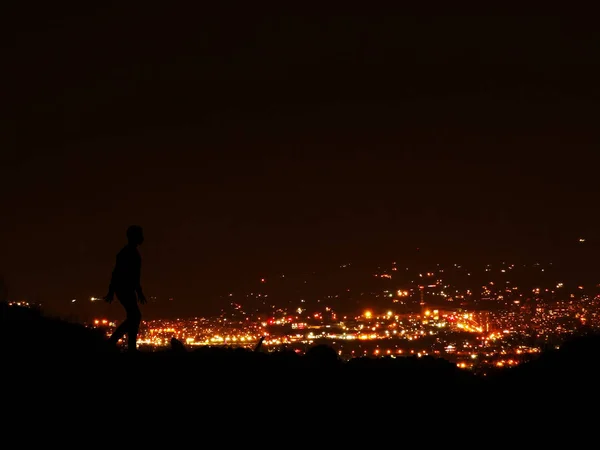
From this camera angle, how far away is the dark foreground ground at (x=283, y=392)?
11.8 meters

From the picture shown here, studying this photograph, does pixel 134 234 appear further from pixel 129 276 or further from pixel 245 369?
pixel 245 369

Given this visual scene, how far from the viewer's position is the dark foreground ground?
11789 millimetres

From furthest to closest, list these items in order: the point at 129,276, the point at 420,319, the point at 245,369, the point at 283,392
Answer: the point at 420,319 → the point at 129,276 → the point at 245,369 → the point at 283,392

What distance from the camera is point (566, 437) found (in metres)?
11.9

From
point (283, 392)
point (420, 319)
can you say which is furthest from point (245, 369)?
point (420, 319)

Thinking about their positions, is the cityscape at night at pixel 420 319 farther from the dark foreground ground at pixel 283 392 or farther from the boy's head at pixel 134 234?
the boy's head at pixel 134 234

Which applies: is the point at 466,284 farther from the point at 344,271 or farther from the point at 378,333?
the point at 378,333

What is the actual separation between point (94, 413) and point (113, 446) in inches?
33.2

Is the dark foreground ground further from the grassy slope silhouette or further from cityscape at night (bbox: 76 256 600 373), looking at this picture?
cityscape at night (bbox: 76 256 600 373)

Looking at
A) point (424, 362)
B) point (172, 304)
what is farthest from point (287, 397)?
point (172, 304)

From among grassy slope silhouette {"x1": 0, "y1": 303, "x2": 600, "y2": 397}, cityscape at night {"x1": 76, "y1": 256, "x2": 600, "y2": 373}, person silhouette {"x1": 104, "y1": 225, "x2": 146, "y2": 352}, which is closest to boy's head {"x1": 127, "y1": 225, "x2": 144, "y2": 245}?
person silhouette {"x1": 104, "y1": 225, "x2": 146, "y2": 352}

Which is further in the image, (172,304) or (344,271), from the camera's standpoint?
(344,271)

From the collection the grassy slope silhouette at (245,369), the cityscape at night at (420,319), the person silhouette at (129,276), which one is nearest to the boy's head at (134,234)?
the person silhouette at (129,276)

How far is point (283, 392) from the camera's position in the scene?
12.9 metres
